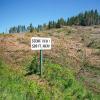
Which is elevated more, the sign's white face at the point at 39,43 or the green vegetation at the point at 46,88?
the sign's white face at the point at 39,43

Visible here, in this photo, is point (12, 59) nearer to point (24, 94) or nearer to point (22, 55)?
point (22, 55)

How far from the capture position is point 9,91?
28.0 feet

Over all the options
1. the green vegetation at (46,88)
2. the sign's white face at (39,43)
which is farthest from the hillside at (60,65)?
the sign's white face at (39,43)

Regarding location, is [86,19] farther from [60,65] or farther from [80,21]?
[60,65]

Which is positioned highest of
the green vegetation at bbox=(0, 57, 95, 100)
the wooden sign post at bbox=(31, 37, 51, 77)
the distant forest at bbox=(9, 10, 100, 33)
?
the distant forest at bbox=(9, 10, 100, 33)

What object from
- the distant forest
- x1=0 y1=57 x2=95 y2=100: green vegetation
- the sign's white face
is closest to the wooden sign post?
the sign's white face

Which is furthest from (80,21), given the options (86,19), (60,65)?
(60,65)

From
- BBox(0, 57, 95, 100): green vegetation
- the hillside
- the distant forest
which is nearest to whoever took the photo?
BBox(0, 57, 95, 100): green vegetation

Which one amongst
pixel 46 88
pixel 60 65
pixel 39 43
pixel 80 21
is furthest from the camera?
pixel 80 21

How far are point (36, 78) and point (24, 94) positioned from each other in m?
2.82

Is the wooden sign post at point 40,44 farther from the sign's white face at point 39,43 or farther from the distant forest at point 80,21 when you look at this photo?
the distant forest at point 80,21

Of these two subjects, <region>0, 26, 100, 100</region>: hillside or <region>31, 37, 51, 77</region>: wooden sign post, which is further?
<region>31, 37, 51, 77</region>: wooden sign post

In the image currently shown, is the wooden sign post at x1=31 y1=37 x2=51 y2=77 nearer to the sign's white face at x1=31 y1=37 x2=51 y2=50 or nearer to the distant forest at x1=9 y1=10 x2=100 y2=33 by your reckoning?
the sign's white face at x1=31 y1=37 x2=51 y2=50

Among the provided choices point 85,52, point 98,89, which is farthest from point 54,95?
point 85,52
